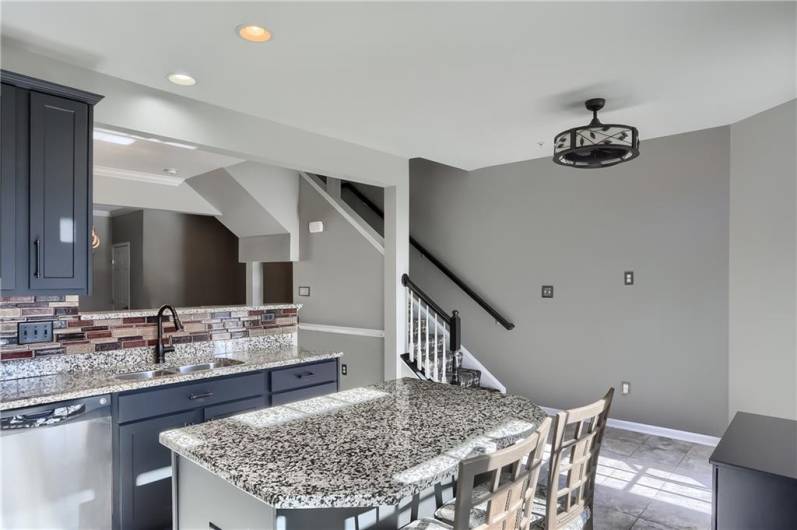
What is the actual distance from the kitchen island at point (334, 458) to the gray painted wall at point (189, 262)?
6.21m

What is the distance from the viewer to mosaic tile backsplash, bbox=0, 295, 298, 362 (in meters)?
2.59

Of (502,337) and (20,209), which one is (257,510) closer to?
(20,209)

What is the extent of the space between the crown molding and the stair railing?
313 centimetres

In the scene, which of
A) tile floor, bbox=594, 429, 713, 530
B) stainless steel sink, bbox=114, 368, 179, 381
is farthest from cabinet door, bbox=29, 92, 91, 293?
tile floor, bbox=594, 429, 713, 530

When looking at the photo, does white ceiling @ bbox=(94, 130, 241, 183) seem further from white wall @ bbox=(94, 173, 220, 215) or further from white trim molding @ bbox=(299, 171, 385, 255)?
white trim molding @ bbox=(299, 171, 385, 255)

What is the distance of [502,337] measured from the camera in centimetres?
522

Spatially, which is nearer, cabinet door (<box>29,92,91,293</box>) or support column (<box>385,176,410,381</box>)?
cabinet door (<box>29,92,91,293</box>)

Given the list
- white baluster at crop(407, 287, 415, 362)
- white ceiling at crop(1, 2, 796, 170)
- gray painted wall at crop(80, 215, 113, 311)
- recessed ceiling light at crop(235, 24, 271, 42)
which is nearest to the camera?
white ceiling at crop(1, 2, 796, 170)

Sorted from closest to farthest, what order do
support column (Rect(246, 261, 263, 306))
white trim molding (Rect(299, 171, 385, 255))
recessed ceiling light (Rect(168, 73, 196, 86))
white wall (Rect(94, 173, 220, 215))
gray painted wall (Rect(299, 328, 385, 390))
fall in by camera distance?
recessed ceiling light (Rect(168, 73, 196, 86))
gray painted wall (Rect(299, 328, 385, 390))
white trim molding (Rect(299, 171, 385, 255))
white wall (Rect(94, 173, 220, 215))
support column (Rect(246, 261, 263, 306))

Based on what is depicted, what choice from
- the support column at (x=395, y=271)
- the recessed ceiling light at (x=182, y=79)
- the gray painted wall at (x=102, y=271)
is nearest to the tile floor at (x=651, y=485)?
the support column at (x=395, y=271)

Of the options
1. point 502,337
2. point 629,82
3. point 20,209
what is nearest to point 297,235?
point 502,337

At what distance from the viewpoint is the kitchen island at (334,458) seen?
4.13ft

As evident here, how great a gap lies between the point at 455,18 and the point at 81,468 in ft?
8.95

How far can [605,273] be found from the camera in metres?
4.52
